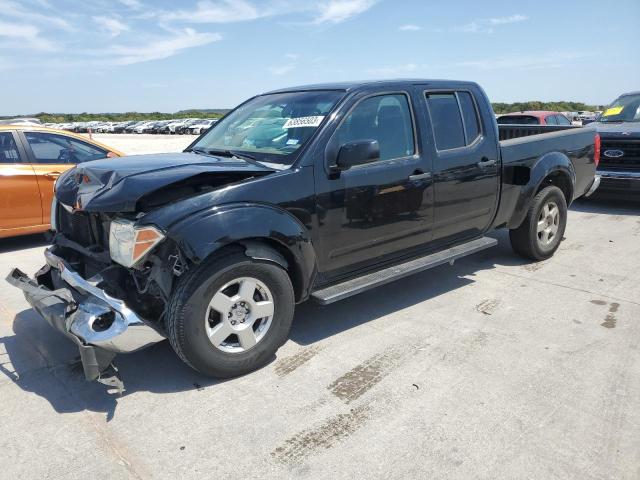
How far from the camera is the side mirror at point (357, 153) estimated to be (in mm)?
3479

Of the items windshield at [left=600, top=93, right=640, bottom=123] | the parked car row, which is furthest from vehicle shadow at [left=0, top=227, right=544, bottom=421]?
the parked car row

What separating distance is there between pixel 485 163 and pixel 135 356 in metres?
3.43

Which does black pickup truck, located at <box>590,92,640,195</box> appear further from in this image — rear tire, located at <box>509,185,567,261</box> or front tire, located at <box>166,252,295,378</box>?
front tire, located at <box>166,252,295,378</box>

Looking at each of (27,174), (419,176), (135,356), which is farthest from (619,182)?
(27,174)

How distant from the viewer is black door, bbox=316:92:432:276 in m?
3.66

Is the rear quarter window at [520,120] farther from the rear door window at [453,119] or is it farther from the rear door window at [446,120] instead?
the rear door window at [446,120]

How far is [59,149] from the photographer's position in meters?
6.60

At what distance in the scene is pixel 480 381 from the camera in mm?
3246

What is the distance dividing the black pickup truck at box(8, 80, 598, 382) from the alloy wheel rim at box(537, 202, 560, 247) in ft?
2.31

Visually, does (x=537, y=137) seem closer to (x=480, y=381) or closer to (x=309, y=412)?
(x=480, y=381)

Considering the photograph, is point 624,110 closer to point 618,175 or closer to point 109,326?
point 618,175

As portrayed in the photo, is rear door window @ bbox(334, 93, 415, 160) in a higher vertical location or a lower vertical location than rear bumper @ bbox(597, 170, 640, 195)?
higher

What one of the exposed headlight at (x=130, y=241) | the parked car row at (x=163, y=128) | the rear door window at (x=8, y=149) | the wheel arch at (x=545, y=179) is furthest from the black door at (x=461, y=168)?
the parked car row at (x=163, y=128)

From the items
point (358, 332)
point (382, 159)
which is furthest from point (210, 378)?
point (382, 159)
